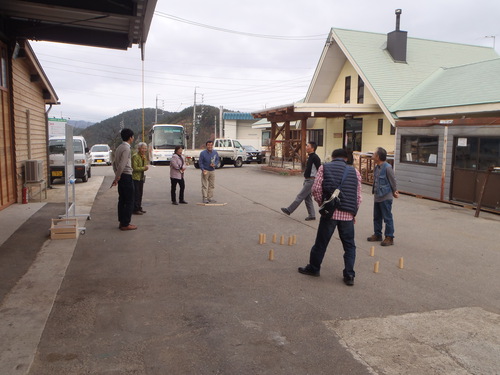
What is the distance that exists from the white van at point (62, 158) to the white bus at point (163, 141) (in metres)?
11.8

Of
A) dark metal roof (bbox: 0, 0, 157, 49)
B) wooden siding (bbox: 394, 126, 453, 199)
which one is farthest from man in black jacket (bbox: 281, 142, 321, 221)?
wooden siding (bbox: 394, 126, 453, 199)

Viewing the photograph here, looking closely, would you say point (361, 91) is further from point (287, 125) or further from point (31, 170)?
point (31, 170)

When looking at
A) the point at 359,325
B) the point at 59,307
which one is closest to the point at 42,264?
the point at 59,307

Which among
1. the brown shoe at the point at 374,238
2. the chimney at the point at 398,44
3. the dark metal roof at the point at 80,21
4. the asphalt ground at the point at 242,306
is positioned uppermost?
the chimney at the point at 398,44

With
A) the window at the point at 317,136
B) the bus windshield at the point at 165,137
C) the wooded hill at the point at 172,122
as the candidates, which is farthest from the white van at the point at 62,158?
the wooded hill at the point at 172,122

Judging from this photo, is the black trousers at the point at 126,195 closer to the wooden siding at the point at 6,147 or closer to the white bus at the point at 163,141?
the wooden siding at the point at 6,147

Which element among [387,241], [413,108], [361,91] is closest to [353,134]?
[361,91]

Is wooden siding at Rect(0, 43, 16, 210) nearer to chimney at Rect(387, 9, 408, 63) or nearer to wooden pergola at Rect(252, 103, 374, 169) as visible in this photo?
wooden pergola at Rect(252, 103, 374, 169)

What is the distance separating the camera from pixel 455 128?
12.6m

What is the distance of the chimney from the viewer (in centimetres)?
2317

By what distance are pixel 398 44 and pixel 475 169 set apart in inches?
530

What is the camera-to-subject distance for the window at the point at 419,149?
1363 cm

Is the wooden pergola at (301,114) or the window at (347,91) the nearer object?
the wooden pergola at (301,114)

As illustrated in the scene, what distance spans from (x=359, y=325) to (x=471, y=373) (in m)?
1.11
